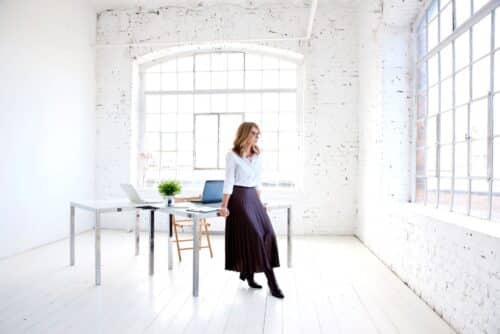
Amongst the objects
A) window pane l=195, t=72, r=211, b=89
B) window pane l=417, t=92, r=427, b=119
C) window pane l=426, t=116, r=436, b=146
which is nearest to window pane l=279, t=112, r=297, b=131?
window pane l=195, t=72, r=211, b=89

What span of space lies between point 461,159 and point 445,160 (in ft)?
1.15

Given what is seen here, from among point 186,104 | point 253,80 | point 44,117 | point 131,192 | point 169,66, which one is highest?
point 169,66

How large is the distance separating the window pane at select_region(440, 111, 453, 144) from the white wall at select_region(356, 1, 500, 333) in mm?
751

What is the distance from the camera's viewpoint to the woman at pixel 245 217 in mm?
3516

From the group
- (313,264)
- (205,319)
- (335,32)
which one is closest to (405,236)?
(313,264)

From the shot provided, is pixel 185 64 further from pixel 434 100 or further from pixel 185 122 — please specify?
pixel 434 100

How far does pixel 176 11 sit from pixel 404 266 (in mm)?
5820

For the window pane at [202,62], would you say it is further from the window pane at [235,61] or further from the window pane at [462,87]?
the window pane at [462,87]

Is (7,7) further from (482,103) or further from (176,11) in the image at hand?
(482,103)

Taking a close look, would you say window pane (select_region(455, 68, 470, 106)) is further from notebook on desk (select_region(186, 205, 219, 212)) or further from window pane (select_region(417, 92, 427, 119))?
notebook on desk (select_region(186, 205, 219, 212))

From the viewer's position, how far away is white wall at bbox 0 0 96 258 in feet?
16.3

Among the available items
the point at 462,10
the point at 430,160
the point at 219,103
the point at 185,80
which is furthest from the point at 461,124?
the point at 185,80

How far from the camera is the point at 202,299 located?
346 cm

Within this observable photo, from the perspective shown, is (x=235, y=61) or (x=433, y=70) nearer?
(x=433, y=70)
